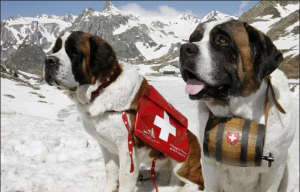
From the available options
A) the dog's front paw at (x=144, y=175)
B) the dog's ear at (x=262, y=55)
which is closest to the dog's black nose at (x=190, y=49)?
the dog's ear at (x=262, y=55)

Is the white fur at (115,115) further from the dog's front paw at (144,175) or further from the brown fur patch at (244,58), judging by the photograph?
the brown fur patch at (244,58)

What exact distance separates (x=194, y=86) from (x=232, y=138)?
50cm

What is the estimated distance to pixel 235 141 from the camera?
214 cm

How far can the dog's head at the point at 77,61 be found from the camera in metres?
2.87

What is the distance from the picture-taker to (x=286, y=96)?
2320 mm

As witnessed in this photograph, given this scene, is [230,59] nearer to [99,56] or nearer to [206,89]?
[206,89]

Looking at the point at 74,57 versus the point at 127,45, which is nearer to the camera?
the point at 74,57

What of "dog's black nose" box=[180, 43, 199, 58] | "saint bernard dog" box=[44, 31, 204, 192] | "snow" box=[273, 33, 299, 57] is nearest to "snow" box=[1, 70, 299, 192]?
"saint bernard dog" box=[44, 31, 204, 192]

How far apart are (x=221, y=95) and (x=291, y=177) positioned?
114 cm

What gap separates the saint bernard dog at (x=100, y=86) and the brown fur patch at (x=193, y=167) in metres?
0.50

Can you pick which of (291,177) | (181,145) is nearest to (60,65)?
(181,145)

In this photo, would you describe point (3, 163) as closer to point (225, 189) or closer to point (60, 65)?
point (60, 65)

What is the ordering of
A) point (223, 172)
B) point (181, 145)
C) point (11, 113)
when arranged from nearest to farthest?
point (223, 172), point (181, 145), point (11, 113)

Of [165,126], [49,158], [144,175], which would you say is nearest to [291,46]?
[144,175]
